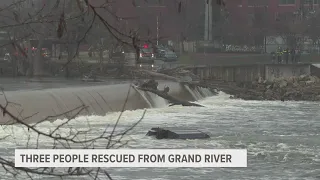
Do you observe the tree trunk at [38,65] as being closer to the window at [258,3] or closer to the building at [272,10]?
the building at [272,10]

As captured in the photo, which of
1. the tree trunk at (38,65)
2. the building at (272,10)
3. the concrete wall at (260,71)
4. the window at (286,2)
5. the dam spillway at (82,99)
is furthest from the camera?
the window at (286,2)

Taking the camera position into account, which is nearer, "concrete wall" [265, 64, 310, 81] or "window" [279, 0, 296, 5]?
"concrete wall" [265, 64, 310, 81]

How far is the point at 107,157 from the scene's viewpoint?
5102mm

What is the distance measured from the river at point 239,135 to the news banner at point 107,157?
1.14 ft

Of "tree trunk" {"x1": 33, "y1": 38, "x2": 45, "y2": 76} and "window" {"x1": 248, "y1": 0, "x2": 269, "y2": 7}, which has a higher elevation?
"window" {"x1": 248, "y1": 0, "x2": 269, "y2": 7}

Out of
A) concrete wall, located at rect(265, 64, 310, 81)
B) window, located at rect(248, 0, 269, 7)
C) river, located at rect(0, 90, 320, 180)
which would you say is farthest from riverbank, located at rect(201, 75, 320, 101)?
window, located at rect(248, 0, 269, 7)

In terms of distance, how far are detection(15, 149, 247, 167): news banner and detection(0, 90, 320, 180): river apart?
13.7 inches

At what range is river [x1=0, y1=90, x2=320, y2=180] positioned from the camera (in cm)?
1368

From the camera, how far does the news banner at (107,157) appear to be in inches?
182

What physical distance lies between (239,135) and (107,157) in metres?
15.3

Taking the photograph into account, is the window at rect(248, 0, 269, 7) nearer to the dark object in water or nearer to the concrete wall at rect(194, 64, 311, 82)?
the concrete wall at rect(194, 64, 311, 82)

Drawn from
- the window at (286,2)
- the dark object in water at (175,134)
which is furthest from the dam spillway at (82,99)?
the window at (286,2)

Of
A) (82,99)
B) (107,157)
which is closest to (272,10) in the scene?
(82,99)

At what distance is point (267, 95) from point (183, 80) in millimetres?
4666
